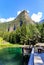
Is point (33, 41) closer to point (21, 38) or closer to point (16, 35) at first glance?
point (21, 38)

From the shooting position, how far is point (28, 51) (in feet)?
161

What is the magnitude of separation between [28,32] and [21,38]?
256 inches

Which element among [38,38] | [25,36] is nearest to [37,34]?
[38,38]

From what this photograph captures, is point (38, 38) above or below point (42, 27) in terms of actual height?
below

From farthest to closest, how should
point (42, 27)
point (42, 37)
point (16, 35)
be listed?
point (16, 35) < point (42, 27) < point (42, 37)

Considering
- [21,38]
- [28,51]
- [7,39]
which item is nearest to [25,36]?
[21,38]

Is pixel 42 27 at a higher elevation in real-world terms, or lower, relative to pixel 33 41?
higher

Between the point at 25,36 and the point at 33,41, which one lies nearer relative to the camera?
the point at 33,41

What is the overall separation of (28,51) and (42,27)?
245ft

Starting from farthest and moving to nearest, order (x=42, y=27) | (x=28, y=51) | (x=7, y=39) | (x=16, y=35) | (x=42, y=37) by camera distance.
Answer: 1. (x=7, y=39)
2. (x=16, y=35)
3. (x=42, y=27)
4. (x=42, y=37)
5. (x=28, y=51)

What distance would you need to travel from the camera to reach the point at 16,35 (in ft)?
440

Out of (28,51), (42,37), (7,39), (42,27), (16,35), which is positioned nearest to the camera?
(28,51)

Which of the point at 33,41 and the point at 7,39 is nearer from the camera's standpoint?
the point at 33,41

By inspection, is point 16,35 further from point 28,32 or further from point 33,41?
point 33,41
